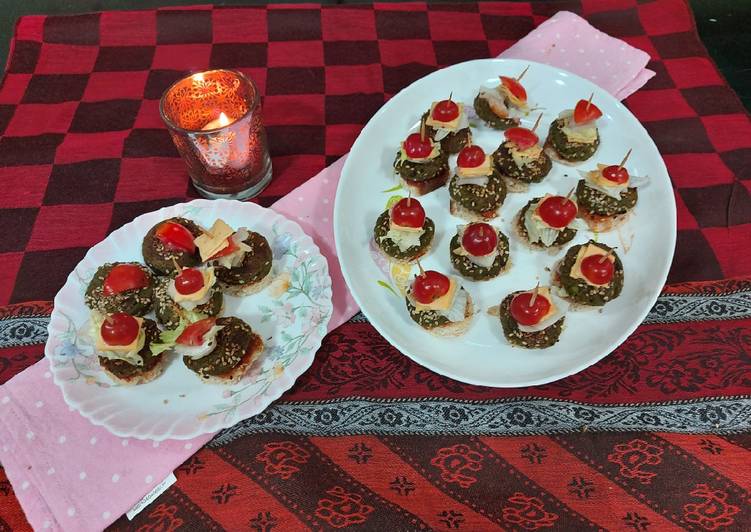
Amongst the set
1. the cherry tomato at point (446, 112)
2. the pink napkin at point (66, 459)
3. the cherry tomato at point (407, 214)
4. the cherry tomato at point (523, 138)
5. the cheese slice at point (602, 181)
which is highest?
the cherry tomato at point (446, 112)

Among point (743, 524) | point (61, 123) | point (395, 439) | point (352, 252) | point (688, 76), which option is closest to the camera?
point (743, 524)

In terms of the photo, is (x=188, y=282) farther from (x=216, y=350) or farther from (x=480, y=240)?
(x=480, y=240)

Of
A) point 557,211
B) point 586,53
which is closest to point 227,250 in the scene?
point 557,211

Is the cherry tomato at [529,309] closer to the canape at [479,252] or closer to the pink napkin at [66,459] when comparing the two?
the canape at [479,252]

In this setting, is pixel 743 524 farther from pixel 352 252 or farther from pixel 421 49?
pixel 421 49

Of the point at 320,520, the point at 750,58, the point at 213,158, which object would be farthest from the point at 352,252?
the point at 750,58

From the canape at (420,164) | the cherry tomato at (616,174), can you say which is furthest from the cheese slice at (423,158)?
the cherry tomato at (616,174)
